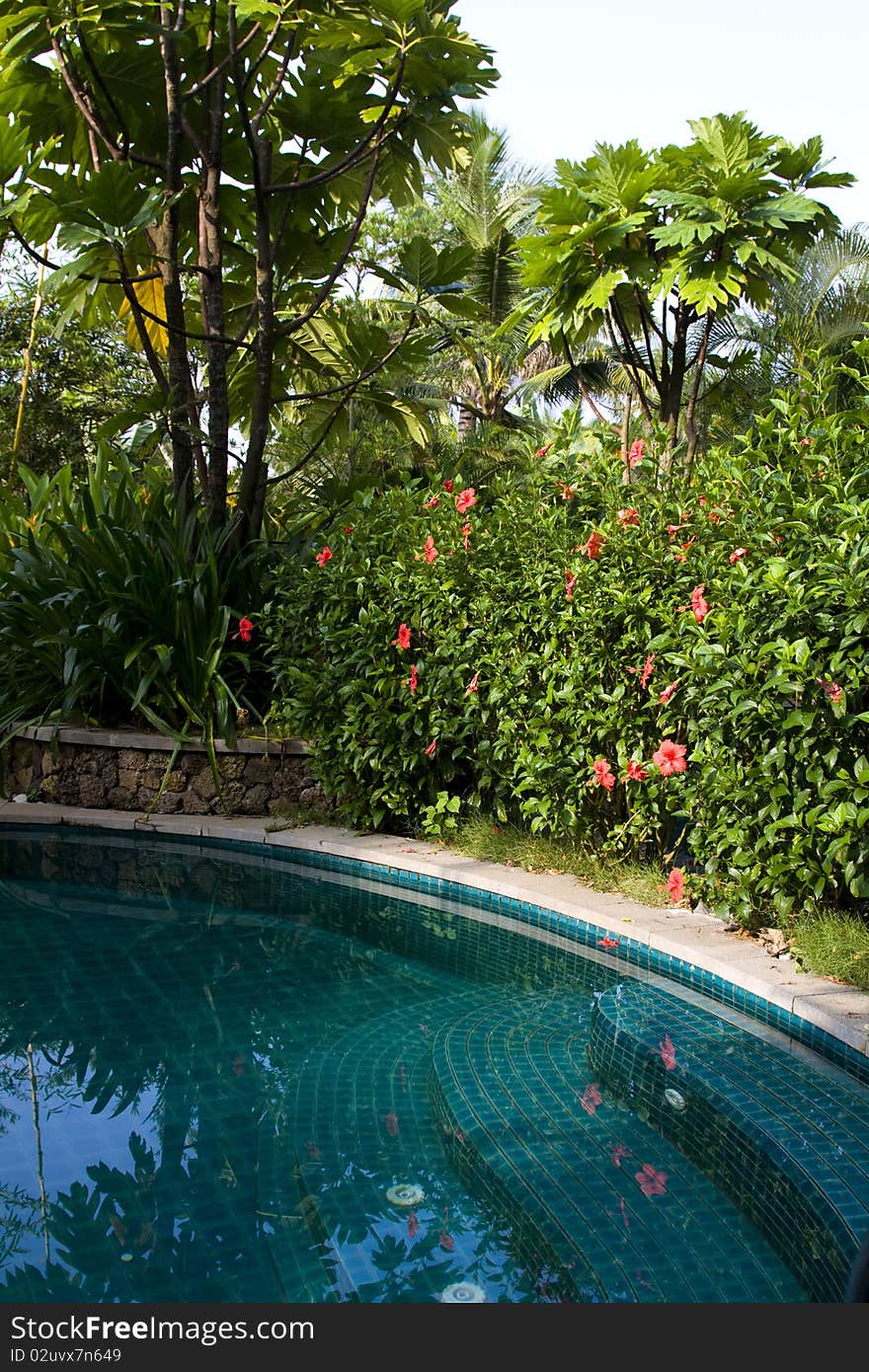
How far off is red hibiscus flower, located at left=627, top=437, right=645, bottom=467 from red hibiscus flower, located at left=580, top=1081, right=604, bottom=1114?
9.45ft

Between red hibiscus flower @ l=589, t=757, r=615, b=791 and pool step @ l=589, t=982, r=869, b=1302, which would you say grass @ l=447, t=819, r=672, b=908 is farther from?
pool step @ l=589, t=982, r=869, b=1302

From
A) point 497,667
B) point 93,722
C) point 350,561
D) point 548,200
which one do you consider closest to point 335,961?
point 497,667

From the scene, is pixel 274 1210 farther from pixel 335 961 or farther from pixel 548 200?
pixel 548 200

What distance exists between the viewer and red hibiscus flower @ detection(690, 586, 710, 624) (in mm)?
4176

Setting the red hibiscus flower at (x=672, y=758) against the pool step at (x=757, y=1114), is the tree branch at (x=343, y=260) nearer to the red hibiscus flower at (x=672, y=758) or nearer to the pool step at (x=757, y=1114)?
the red hibiscus flower at (x=672, y=758)

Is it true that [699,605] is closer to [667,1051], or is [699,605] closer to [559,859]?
[559,859]

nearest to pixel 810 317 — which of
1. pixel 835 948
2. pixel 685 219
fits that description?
pixel 685 219

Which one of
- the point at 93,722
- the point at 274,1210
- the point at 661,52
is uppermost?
the point at 661,52

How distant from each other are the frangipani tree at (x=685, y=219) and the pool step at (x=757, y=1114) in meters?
4.91

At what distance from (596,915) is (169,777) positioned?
3290 mm

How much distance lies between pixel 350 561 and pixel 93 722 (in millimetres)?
2041

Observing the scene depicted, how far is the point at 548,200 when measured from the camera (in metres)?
7.91

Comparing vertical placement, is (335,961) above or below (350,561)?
below

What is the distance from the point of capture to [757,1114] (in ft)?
9.49
